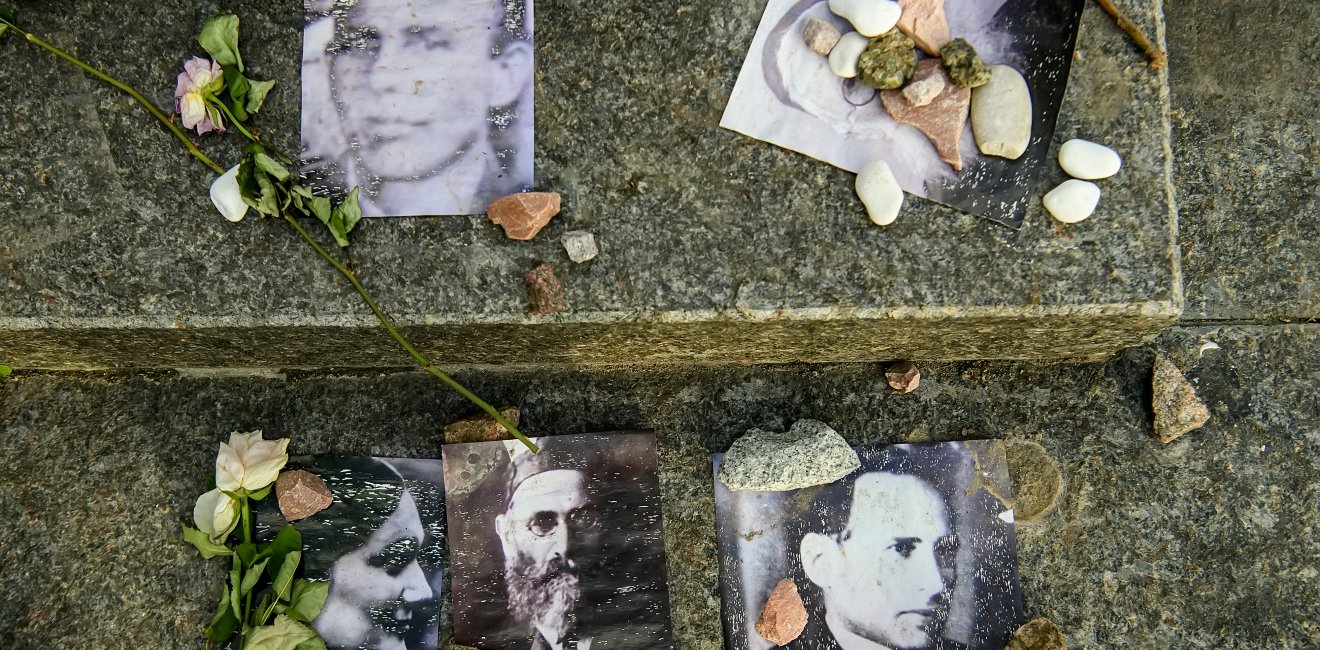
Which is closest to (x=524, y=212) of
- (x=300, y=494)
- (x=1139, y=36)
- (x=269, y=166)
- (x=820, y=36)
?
(x=269, y=166)

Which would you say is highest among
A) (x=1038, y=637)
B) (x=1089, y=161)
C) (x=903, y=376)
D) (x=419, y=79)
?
(x=1089, y=161)

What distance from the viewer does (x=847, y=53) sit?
3.14ft

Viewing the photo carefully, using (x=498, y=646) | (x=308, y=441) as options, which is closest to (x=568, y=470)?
(x=498, y=646)

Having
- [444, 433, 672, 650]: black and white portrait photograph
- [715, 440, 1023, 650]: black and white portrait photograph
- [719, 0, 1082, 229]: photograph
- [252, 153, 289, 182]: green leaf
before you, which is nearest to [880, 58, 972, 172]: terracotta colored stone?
[719, 0, 1082, 229]: photograph

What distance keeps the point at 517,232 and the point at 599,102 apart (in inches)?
7.9

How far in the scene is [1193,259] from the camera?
1.15m

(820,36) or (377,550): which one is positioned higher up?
(820,36)

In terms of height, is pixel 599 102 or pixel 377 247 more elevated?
pixel 599 102

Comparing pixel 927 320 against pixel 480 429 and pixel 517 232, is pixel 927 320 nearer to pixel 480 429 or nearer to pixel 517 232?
pixel 517 232

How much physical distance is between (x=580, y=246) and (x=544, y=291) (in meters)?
0.07

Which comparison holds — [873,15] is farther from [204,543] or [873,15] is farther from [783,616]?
[204,543]

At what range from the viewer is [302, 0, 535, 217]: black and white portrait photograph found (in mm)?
985

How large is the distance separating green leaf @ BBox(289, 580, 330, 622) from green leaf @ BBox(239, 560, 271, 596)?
0.06 metres

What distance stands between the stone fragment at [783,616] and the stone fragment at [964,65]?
712 mm
